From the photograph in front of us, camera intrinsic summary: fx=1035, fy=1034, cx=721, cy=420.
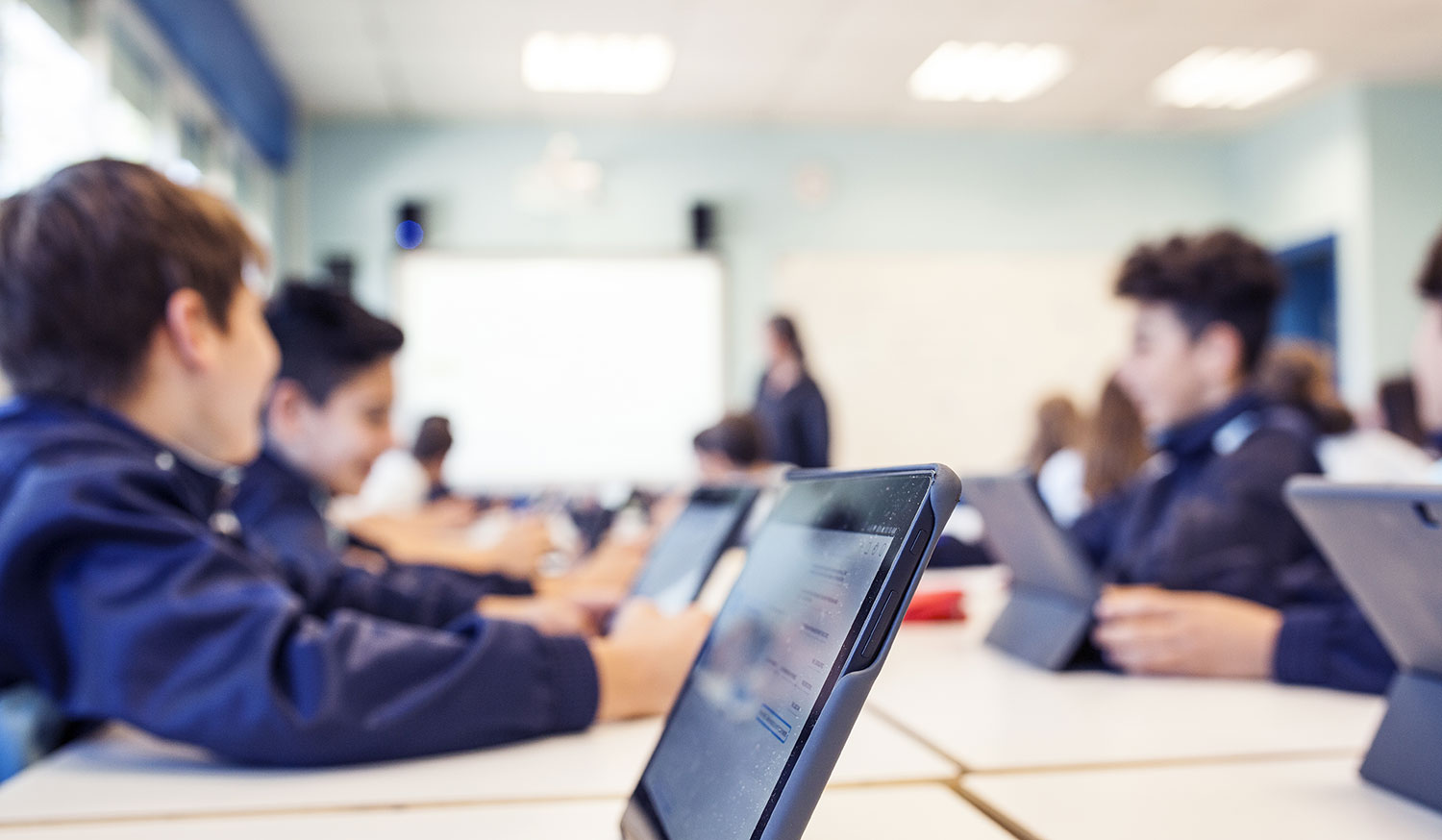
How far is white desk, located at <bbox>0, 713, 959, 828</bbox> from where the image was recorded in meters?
0.77

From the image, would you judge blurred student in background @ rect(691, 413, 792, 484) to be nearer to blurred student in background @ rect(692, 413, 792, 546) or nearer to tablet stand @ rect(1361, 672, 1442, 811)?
blurred student in background @ rect(692, 413, 792, 546)

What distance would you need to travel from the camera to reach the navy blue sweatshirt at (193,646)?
81 cm

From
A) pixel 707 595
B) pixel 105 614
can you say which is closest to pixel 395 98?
pixel 707 595

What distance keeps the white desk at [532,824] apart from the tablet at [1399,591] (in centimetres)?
31

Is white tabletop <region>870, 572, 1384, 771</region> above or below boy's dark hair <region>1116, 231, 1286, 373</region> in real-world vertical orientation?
below

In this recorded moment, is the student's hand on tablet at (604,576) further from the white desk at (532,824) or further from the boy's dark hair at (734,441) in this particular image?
the boy's dark hair at (734,441)

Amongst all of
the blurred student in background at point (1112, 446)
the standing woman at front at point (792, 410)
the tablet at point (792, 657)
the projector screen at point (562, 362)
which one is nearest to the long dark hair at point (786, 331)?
the standing woman at front at point (792, 410)

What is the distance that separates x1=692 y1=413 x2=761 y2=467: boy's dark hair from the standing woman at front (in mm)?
1083

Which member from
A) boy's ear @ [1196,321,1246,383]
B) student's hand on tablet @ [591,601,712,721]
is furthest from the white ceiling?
student's hand on tablet @ [591,601,712,721]

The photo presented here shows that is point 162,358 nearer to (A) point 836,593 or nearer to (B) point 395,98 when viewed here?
(A) point 836,593

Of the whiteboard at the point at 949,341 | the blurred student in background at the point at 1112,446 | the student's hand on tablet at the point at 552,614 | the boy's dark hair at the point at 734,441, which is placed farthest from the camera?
the whiteboard at the point at 949,341

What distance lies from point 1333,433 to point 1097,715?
267 cm

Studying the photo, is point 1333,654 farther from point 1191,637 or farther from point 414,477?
point 414,477

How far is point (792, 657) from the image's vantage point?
0.51 meters
